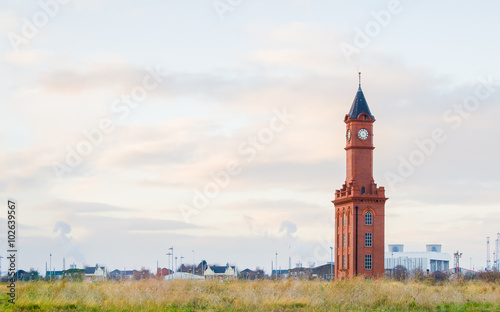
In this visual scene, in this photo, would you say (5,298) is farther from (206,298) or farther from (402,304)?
(402,304)

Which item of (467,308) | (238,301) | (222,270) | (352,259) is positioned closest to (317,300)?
(238,301)

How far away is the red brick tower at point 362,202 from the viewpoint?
3615 inches

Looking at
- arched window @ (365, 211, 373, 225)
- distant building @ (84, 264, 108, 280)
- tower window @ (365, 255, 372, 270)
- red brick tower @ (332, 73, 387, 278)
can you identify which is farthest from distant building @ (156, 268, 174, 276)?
arched window @ (365, 211, 373, 225)

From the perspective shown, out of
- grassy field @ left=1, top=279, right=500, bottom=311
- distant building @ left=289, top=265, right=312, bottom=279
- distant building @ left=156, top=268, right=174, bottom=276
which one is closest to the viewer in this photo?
grassy field @ left=1, top=279, right=500, bottom=311

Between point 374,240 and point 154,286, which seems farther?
point 374,240

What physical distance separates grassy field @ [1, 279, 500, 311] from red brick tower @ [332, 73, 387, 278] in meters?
47.6

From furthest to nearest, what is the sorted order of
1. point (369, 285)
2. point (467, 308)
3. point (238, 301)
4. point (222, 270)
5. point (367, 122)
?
point (222, 270) → point (367, 122) → point (369, 285) → point (467, 308) → point (238, 301)

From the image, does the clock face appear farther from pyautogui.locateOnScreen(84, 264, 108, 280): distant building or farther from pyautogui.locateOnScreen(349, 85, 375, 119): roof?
pyautogui.locateOnScreen(84, 264, 108, 280): distant building

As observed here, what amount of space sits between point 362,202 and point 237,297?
184 feet

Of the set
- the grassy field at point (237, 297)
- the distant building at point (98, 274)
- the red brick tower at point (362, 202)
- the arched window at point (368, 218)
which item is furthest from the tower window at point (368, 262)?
the grassy field at point (237, 297)

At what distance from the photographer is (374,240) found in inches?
3666

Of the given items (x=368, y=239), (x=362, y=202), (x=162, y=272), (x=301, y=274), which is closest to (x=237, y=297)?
(x=162, y=272)

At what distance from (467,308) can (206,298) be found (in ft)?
46.0

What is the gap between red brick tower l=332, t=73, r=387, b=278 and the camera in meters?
91.8
